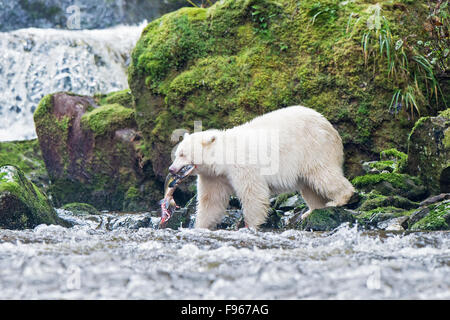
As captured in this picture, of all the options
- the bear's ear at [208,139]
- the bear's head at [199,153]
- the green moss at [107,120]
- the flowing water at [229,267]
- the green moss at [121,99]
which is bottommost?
the flowing water at [229,267]

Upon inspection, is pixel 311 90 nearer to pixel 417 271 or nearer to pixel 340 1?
pixel 340 1

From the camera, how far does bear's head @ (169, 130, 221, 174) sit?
240 inches

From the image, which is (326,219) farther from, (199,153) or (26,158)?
(26,158)

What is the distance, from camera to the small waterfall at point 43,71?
13.4 meters

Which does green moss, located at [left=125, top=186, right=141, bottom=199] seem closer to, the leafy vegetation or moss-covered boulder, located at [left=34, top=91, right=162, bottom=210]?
moss-covered boulder, located at [left=34, top=91, right=162, bottom=210]

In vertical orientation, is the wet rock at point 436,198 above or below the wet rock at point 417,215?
above

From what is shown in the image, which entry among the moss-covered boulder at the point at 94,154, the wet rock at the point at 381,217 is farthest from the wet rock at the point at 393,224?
the moss-covered boulder at the point at 94,154

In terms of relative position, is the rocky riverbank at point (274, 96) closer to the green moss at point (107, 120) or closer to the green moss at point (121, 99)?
the green moss at point (107, 120)

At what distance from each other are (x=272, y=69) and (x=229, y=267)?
197 inches

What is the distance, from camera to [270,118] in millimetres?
6301

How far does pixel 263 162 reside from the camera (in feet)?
20.1

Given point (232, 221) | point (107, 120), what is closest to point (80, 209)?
point (107, 120)

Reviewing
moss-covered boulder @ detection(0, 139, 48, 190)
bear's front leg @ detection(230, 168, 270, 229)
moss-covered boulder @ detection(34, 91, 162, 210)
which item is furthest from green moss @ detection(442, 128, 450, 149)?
moss-covered boulder @ detection(0, 139, 48, 190)

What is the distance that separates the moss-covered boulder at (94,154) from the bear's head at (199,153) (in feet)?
10.9
